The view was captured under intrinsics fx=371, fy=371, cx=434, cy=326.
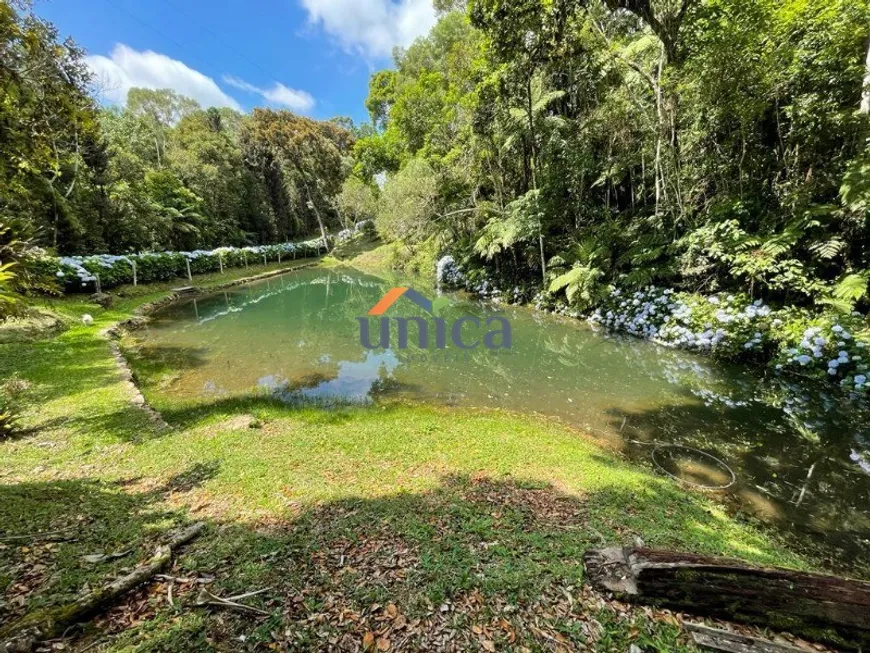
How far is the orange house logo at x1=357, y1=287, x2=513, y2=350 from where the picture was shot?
9.64 meters

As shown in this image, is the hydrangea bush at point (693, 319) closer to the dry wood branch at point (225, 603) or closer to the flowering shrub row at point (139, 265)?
the dry wood branch at point (225, 603)

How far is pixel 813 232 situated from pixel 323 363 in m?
10.0

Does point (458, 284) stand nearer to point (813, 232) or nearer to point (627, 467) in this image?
point (813, 232)

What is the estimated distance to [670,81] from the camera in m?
8.32

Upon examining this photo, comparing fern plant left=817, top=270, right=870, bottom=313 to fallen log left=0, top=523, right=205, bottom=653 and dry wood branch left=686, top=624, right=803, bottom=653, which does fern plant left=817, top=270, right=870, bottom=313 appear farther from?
fallen log left=0, top=523, right=205, bottom=653

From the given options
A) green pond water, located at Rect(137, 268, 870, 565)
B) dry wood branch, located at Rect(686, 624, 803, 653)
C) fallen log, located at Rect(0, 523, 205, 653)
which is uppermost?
fallen log, located at Rect(0, 523, 205, 653)

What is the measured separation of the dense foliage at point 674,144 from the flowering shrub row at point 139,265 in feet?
39.4

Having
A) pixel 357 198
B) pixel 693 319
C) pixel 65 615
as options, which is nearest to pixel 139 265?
pixel 357 198

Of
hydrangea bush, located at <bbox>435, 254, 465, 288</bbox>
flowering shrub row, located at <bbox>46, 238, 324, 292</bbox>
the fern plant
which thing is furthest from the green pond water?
hydrangea bush, located at <bbox>435, 254, 465, 288</bbox>

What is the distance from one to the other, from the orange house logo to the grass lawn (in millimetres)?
4270

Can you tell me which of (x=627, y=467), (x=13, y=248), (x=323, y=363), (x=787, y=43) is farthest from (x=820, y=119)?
(x=13, y=248)

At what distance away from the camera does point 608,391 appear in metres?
6.52

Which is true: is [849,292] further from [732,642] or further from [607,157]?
[607,157]

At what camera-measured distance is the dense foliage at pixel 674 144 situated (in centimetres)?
675
